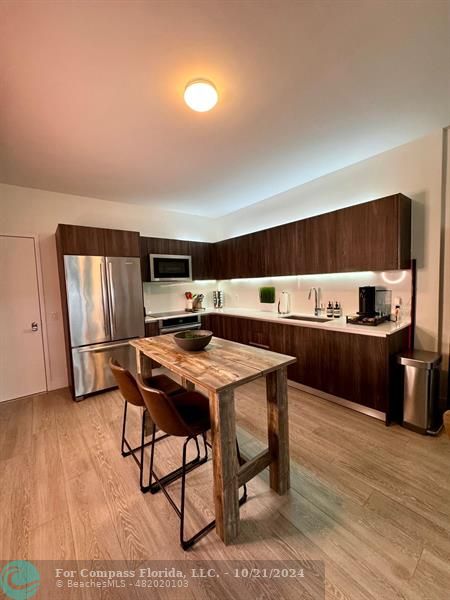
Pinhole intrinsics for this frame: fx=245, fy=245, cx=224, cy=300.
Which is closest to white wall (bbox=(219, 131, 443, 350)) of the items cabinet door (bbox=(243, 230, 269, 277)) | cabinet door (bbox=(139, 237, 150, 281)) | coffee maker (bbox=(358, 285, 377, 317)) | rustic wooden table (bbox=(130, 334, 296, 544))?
coffee maker (bbox=(358, 285, 377, 317))

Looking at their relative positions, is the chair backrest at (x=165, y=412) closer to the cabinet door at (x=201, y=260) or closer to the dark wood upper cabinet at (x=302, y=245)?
the dark wood upper cabinet at (x=302, y=245)

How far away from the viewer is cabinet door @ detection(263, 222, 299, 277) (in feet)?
11.2

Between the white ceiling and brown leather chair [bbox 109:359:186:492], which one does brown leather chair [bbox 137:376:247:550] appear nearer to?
brown leather chair [bbox 109:359:186:492]

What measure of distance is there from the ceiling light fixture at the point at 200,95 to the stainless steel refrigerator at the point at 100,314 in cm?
227

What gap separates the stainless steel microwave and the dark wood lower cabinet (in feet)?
5.86

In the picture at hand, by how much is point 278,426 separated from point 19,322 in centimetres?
359

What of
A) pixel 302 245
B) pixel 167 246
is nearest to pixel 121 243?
pixel 167 246

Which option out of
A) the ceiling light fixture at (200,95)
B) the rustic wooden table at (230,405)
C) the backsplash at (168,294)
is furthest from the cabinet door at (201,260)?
the ceiling light fixture at (200,95)

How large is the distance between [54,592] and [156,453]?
990 millimetres

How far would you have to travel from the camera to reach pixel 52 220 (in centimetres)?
351

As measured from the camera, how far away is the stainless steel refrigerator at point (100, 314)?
3.14 metres

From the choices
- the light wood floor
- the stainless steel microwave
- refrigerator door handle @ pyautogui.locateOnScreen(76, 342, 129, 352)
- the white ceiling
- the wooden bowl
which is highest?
the white ceiling

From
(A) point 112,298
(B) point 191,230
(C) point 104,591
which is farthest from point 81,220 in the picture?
(C) point 104,591

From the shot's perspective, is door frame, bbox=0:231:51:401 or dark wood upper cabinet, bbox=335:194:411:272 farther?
door frame, bbox=0:231:51:401
